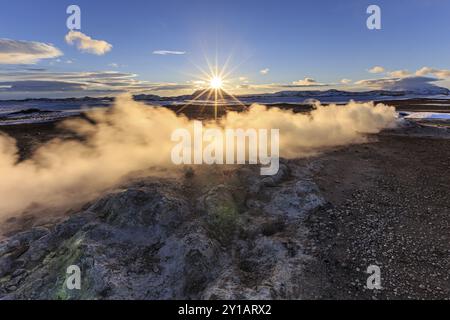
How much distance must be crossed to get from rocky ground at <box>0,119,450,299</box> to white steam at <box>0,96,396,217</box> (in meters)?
1.65

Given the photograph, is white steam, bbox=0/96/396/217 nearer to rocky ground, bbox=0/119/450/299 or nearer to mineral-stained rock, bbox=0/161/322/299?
rocky ground, bbox=0/119/450/299

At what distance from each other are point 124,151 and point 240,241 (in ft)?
Answer: 30.7

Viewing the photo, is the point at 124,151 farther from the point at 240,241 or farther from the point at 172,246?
the point at 240,241

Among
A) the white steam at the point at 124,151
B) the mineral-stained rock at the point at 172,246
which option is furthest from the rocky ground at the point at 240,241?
the white steam at the point at 124,151

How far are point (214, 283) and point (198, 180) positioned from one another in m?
4.87

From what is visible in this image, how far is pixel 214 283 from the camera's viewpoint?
6617 mm

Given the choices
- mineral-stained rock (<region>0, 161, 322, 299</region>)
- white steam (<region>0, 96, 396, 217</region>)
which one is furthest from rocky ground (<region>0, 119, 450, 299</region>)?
white steam (<region>0, 96, 396, 217</region>)

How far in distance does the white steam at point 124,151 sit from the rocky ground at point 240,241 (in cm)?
165

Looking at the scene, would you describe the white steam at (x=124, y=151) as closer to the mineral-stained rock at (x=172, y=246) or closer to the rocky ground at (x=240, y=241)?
the rocky ground at (x=240, y=241)

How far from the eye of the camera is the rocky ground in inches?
260

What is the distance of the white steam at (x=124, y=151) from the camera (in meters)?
11.8

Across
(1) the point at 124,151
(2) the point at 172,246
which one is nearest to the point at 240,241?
(2) the point at 172,246
